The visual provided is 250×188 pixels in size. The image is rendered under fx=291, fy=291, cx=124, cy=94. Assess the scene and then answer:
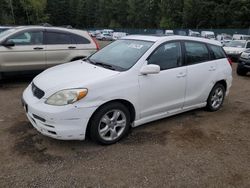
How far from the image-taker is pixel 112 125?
14.4 feet

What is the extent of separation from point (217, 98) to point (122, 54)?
99.2 inches

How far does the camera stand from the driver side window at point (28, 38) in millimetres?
7965

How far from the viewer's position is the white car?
4020mm

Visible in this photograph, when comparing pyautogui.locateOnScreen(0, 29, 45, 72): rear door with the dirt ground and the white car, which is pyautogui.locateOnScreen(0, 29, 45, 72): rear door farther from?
the white car

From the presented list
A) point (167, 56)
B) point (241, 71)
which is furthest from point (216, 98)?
point (241, 71)

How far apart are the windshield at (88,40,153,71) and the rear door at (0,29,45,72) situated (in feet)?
10.7

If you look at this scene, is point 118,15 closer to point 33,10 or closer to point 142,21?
point 142,21

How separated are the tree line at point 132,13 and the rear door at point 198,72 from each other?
1887 inches

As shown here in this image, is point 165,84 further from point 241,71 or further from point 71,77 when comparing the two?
point 241,71

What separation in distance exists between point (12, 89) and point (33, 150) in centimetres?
409

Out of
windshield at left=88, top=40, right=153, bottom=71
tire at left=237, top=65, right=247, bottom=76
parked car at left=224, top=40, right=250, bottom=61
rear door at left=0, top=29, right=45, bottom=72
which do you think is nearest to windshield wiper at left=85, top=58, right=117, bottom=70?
windshield at left=88, top=40, right=153, bottom=71

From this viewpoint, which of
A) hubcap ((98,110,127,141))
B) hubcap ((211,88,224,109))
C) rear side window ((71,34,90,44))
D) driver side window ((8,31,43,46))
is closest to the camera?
hubcap ((98,110,127,141))

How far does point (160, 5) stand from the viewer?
73.8m

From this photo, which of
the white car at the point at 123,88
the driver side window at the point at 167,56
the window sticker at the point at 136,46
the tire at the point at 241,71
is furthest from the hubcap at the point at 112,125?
the tire at the point at 241,71
